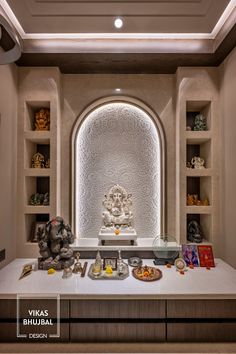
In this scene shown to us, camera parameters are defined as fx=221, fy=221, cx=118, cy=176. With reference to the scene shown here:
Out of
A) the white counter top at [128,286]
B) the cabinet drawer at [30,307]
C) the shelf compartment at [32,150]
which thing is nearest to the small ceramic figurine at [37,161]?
the shelf compartment at [32,150]

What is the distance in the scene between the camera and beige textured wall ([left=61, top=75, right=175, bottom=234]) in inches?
106

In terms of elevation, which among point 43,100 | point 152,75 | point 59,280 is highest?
point 152,75

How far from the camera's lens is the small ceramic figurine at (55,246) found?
2162 mm

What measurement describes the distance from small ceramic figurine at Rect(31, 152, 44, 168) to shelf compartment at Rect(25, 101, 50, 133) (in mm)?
331

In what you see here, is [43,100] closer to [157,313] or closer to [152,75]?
[152,75]

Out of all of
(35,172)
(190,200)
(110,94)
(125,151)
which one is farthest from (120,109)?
(190,200)

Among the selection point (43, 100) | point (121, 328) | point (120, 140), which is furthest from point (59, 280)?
point (43, 100)

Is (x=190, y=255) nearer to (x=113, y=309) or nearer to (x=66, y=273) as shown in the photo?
(x=113, y=309)

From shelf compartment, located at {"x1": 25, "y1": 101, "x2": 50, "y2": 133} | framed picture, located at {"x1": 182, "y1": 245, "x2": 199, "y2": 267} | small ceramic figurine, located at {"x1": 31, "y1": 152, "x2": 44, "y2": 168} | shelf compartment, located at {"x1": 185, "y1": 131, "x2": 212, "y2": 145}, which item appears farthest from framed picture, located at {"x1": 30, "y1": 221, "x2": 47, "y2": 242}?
shelf compartment, located at {"x1": 185, "y1": 131, "x2": 212, "y2": 145}

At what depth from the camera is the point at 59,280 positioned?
193cm

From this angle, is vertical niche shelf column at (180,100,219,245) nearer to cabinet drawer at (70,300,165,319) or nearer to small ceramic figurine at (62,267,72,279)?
cabinet drawer at (70,300,165,319)

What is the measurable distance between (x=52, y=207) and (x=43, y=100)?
48.3 inches

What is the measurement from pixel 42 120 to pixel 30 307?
1934 millimetres

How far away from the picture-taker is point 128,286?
182 cm
